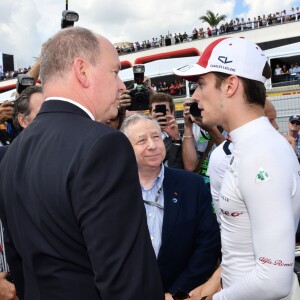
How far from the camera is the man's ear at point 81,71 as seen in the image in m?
1.39

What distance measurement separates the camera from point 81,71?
1.40 metres

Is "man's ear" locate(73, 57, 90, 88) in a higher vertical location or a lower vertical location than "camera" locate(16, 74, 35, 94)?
lower

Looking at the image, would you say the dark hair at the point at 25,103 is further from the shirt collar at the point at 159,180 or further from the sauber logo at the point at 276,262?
the sauber logo at the point at 276,262

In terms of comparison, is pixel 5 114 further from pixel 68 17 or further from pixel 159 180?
pixel 159 180

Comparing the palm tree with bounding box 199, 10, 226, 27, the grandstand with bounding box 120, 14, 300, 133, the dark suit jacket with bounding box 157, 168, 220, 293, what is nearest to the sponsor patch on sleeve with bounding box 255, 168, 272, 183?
the dark suit jacket with bounding box 157, 168, 220, 293

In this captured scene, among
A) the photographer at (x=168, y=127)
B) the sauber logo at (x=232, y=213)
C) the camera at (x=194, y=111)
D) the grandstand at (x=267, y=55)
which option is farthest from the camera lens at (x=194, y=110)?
the grandstand at (x=267, y=55)

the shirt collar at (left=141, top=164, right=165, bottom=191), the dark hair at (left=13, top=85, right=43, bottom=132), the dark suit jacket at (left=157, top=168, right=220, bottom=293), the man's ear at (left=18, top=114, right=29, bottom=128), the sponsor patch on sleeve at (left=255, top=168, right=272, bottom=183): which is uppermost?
the dark hair at (left=13, top=85, right=43, bottom=132)

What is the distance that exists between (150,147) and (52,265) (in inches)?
54.4

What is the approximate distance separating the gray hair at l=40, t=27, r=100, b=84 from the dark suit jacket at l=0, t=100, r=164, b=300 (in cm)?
13

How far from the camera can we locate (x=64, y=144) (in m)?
1.25

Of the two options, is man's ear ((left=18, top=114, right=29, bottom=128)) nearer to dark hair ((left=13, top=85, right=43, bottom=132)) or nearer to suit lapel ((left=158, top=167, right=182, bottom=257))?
dark hair ((left=13, top=85, right=43, bottom=132))

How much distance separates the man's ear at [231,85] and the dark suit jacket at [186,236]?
0.87 meters

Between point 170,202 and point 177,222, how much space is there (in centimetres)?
13

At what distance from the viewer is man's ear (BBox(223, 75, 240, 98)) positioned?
1751 millimetres
